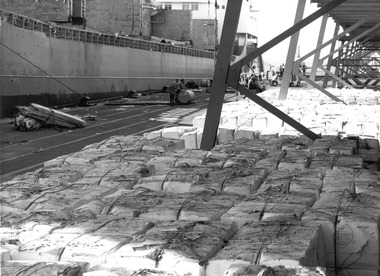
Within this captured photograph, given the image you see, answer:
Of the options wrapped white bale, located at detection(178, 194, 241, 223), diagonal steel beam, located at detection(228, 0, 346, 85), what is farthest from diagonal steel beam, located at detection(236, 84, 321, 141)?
wrapped white bale, located at detection(178, 194, 241, 223)

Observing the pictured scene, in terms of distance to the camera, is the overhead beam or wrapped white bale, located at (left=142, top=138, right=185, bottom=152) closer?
wrapped white bale, located at (left=142, top=138, right=185, bottom=152)

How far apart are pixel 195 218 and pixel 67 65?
32.5 m

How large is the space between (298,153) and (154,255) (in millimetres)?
4178

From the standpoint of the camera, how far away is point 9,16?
105 ft

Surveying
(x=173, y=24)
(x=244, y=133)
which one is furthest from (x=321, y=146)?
(x=173, y=24)

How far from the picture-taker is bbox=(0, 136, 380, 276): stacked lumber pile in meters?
3.92

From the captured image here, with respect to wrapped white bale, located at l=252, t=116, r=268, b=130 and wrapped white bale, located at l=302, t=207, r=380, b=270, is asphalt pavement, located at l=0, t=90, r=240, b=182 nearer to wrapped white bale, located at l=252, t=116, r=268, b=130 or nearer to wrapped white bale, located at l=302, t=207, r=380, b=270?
wrapped white bale, located at l=252, t=116, r=268, b=130

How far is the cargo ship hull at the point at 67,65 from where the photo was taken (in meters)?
29.3

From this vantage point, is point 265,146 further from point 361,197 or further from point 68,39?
point 68,39

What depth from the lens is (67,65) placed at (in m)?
36.4

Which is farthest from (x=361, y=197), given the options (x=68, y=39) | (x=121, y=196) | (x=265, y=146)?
(x=68, y=39)

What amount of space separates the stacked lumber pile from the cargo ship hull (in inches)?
850

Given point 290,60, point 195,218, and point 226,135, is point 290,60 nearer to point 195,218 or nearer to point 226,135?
point 226,135

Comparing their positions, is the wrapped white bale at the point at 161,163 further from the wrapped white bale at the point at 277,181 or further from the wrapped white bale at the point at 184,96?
the wrapped white bale at the point at 184,96
